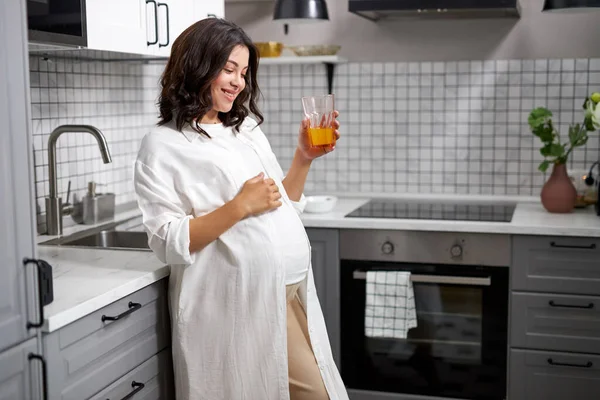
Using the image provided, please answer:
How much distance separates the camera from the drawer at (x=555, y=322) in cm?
289

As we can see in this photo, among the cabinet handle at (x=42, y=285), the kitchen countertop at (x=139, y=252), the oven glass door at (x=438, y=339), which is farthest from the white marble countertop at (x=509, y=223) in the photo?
the cabinet handle at (x=42, y=285)

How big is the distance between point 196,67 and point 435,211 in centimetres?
147

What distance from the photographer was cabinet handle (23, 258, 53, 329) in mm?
1709

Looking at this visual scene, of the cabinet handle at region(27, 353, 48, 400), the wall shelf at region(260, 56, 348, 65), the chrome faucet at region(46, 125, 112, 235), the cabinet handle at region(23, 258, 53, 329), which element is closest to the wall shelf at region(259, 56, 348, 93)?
the wall shelf at region(260, 56, 348, 65)

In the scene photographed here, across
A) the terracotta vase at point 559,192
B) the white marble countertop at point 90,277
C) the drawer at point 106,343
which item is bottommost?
the drawer at point 106,343

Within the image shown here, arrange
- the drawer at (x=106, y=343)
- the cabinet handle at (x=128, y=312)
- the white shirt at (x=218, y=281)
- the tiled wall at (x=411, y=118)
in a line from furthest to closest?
1. the tiled wall at (x=411, y=118)
2. the white shirt at (x=218, y=281)
3. the cabinet handle at (x=128, y=312)
4. the drawer at (x=106, y=343)

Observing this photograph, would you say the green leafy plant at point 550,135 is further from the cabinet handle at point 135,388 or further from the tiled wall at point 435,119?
the cabinet handle at point 135,388

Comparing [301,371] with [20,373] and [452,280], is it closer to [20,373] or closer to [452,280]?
[20,373]

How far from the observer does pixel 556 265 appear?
290 centimetres

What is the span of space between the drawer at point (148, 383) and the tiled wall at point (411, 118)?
103 centimetres

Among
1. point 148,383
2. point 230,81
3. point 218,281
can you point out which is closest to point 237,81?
point 230,81

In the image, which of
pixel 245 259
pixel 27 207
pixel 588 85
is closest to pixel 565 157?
pixel 588 85

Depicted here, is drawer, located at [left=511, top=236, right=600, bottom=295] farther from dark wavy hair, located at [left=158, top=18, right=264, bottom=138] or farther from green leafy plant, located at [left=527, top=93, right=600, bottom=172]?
dark wavy hair, located at [left=158, top=18, right=264, bottom=138]

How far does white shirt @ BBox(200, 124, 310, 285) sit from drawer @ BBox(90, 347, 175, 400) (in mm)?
428
